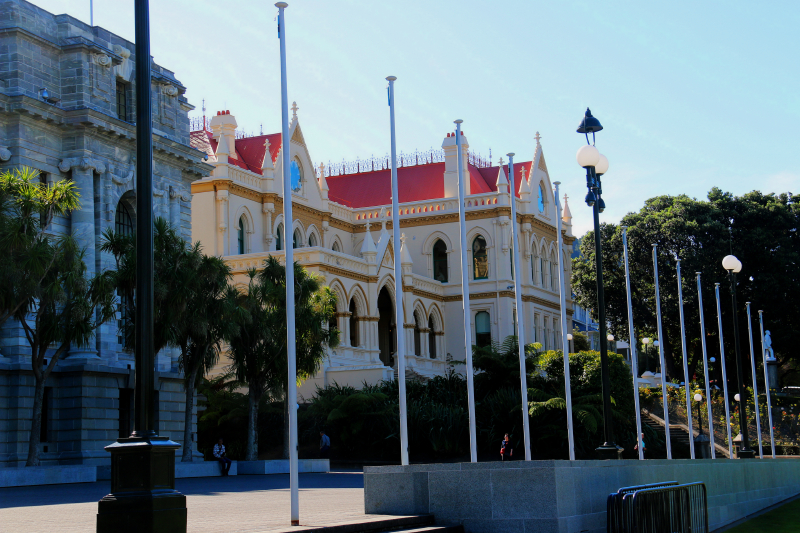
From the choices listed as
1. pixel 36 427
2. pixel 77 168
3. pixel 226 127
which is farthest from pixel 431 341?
pixel 36 427

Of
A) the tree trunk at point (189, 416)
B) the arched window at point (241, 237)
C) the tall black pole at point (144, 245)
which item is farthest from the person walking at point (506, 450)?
the tall black pole at point (144, 245)

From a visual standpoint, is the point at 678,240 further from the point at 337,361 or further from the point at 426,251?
the point at 337,361

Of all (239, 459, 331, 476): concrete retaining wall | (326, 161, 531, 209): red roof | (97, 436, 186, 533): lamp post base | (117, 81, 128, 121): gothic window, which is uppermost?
(326, 161, 531, 209): red roof

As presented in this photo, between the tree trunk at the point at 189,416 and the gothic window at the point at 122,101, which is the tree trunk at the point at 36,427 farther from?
the gothic window at the point at 122,101

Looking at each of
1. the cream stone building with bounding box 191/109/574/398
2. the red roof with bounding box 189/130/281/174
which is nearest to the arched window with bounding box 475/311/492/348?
the cream stone building with bounding box 191/109/574/398

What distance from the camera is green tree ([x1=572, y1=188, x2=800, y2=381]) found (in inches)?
2384

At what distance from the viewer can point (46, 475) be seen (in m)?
25.5

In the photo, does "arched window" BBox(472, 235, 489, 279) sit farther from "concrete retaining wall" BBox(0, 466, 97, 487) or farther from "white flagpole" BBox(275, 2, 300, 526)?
"white flagpole" BBox(275, 2, 300, 526)

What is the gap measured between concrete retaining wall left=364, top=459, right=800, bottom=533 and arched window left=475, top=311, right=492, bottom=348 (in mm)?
44173

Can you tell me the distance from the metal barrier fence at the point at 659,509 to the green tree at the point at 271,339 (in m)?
18.9

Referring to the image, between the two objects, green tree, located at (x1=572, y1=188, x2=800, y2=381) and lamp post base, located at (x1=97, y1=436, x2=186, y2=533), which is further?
green tree, located at (x1=572, y1=188, x2=800, y2=381)

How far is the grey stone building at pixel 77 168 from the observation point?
97.3 ft

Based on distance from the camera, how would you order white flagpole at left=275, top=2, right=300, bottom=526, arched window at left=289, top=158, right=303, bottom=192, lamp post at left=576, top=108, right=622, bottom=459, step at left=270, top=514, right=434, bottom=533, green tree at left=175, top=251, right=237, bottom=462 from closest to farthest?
step at left=270, top=514, right=434, bottom=533
white flagpole at left=275, top=2, right=300, bottom=526
lamp post at left=576, top=108, right=622, bottom=459
green tree at left=175, top=251, right=237, bottom=462
arched window at left=289, top=158, right=303, bottom=192

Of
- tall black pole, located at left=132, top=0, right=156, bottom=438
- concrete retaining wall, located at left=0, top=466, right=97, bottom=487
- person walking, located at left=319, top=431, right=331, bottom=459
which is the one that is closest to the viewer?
tall black pole, located at left=132, top=0, right=156, bottom=438
